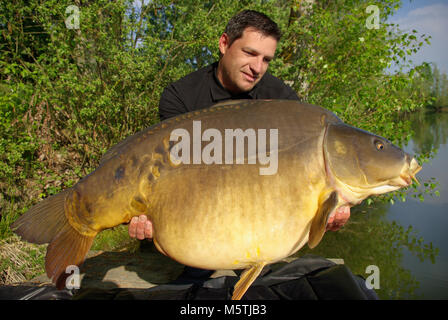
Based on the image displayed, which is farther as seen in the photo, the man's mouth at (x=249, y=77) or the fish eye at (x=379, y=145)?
the man's mouth at (x=249, y=77)

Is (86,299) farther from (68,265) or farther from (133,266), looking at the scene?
(133,266)

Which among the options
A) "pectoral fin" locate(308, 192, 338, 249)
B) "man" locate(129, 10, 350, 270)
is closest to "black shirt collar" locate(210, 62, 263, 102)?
"man" locate(129, 10, 350, 270)

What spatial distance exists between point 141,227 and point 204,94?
1.03m

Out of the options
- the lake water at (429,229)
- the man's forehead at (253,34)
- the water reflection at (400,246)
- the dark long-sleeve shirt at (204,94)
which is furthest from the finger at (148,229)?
the lake water at (429,229)

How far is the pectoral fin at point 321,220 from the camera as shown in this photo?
106 cm

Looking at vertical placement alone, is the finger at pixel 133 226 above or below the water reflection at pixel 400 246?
above

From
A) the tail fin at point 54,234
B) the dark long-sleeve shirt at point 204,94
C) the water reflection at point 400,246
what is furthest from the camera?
the water reflection at point 400,246

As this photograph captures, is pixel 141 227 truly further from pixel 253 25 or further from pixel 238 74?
pixel 253 25

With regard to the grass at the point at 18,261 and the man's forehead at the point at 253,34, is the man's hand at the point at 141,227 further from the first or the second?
the grass at the point at 18,261

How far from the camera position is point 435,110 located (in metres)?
32.9

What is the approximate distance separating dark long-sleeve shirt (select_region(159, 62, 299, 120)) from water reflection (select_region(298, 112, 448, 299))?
196 cm

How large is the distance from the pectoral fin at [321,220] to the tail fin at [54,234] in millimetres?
872

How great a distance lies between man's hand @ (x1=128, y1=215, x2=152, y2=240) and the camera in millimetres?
1265

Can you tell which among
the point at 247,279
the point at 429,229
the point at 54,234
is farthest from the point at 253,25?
the point at 429,229
